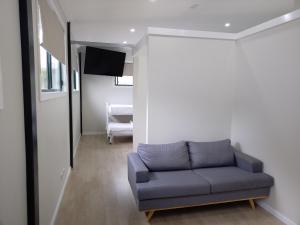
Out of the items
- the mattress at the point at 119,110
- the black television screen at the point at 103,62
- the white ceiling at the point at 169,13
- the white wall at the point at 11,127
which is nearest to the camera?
the white wall at the point at 11,127

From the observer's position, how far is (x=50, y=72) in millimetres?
2809

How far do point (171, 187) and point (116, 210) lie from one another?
794mm

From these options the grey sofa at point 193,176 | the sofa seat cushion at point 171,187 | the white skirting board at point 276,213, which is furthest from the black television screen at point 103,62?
the white skirting board at point 276,213

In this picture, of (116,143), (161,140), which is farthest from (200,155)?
(116,143)

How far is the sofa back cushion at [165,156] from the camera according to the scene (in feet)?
9.24

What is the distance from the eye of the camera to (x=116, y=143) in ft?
19.8

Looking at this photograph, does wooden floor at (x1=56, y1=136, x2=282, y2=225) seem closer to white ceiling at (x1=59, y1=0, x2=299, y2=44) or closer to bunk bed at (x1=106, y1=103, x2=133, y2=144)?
bunk bed at (x1=106, y1=103, x2=133, y2=144)

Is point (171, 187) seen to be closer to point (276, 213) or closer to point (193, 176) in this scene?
point (193, 176)

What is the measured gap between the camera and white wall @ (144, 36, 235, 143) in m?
3.05

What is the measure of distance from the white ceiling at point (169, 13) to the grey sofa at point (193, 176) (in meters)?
1.95

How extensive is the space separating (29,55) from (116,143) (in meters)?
4.67

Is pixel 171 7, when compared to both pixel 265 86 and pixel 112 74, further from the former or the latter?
pixel 112 74

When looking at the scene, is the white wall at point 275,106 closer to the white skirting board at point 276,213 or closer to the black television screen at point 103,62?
the white skirting board at point 276,213

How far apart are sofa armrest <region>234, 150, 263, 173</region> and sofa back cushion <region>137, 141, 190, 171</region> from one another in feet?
2.26
